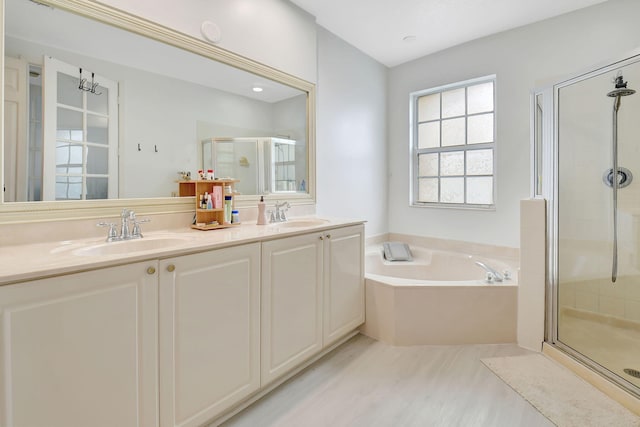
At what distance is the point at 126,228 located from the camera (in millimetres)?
1491

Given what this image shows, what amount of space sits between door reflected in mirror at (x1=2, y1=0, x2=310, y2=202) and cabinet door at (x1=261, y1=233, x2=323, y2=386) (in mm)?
681

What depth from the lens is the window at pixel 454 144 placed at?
3.06m

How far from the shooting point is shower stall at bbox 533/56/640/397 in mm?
2018

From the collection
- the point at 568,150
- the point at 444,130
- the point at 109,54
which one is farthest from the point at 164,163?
the point at 444,130

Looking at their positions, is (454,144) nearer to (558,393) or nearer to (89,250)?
(558,393)

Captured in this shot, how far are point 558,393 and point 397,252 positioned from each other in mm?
1696

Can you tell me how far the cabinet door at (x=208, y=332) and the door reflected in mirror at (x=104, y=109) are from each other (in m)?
0.64

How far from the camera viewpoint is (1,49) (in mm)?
1234

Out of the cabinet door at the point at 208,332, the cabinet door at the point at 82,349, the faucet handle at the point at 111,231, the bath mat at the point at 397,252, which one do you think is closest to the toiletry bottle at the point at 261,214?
the cabinet door at the point at 208,332

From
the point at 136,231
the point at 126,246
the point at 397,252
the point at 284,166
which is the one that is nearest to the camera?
the point at 126,246

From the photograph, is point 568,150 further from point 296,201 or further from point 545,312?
point 296,201

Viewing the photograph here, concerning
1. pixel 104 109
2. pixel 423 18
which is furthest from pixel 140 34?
pixel 423 18

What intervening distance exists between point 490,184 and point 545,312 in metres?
1.35

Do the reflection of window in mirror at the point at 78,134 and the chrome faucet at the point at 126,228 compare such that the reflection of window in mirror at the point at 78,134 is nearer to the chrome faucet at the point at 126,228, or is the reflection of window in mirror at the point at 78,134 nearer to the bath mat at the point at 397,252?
the chrome faucet at the point at 126,228
